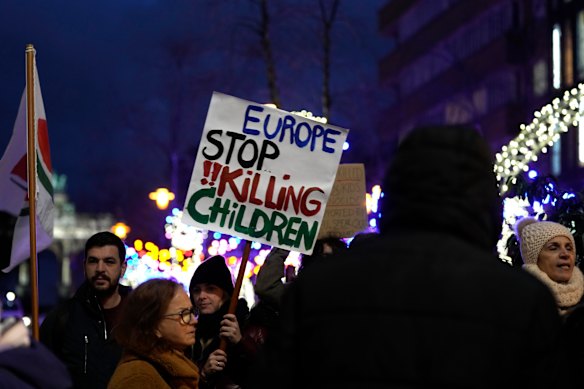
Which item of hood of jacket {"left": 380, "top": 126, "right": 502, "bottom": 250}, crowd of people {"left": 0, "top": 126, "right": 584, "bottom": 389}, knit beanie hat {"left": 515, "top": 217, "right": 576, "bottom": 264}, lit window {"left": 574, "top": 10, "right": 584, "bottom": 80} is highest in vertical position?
lit window {"left": 574, "top": 10, "right": 584, "bottom": 80}

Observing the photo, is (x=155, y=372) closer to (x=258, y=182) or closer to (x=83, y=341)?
(x=258, y=182)

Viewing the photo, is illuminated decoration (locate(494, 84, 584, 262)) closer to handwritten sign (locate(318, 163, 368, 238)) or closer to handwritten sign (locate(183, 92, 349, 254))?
handwritten sign (locate(318, 163, 368, 238))

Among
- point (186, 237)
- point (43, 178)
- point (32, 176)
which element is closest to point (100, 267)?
point (43, 178)

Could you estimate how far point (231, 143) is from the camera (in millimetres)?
7500

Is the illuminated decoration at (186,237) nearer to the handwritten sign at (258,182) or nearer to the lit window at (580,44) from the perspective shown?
the handwritten sign at (258,182)

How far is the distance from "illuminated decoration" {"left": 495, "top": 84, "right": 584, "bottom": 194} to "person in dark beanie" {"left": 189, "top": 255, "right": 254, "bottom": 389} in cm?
404

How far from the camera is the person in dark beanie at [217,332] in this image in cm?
701

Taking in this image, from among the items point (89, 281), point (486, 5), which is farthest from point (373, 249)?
point (486, 5)

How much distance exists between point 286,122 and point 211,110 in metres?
0.45

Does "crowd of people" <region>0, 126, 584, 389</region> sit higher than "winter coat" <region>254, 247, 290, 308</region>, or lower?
lower

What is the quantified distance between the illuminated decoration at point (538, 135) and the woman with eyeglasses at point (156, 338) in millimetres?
6063

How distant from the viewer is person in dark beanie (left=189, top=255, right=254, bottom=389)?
701cm

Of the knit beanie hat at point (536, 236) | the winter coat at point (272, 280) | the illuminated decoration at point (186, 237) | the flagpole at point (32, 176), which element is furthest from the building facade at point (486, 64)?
the flagpole at point (32, 176)

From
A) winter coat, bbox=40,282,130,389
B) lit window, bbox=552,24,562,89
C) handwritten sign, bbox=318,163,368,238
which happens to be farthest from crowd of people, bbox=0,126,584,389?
lit window, bbox=552,24,562,89
